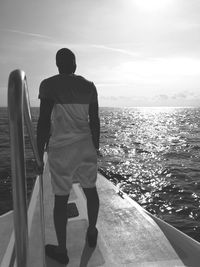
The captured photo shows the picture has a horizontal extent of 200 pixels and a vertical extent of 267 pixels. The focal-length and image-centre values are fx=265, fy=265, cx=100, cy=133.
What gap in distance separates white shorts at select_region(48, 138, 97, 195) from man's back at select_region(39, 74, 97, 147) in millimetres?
83

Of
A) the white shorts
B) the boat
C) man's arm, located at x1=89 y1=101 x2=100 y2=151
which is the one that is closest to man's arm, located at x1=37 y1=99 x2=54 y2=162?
the white shorts

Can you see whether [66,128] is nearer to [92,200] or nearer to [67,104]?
[67,104]

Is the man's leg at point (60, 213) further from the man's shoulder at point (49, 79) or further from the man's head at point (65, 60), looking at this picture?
the man's head at point (65, 60)

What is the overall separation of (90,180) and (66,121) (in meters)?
0.71

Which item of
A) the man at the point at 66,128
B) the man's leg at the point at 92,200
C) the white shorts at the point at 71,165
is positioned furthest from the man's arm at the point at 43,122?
the man's leg at the point at 92,200

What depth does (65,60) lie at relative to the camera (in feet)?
8.80

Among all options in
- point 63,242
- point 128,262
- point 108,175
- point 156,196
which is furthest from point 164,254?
point 108,175

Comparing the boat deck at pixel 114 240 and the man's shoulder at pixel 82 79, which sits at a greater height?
the man's shoulder at pixel 82 79

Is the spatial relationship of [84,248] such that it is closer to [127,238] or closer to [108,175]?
[127,238]

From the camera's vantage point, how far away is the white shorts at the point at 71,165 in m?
2.67

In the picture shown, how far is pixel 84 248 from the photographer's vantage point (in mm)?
3170

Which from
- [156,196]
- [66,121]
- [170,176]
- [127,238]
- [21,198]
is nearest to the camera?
[21,198]

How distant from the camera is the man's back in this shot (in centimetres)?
258

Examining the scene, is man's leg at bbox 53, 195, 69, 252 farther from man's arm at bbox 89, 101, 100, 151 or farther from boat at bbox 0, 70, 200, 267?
man's arm at bbox 89, 101, 100, 151
